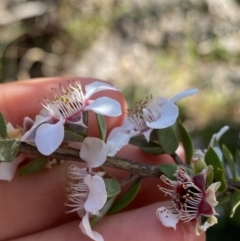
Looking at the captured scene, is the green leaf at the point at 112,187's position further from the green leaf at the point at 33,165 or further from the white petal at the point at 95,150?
the green leaf at the point at 33,165

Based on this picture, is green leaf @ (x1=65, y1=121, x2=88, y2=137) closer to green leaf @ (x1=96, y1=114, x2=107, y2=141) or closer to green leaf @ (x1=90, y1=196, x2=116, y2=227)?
green leaf @ (x1=96, y1=114, x2=107, y2=141)

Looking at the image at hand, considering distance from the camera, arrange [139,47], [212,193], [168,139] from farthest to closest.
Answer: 1. [139,47]
2. [168,139]
3. [212,193]

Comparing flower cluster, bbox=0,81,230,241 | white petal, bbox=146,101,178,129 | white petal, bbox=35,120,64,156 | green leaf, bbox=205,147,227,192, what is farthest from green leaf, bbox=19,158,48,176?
green leaf, bbox=205,147,227,192

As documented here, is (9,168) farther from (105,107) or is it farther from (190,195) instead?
(190,195)

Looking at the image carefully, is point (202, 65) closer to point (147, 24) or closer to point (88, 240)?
point (147, 24)

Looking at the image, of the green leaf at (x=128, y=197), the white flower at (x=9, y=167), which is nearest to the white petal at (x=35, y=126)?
the white flower at (x=9, y=167)

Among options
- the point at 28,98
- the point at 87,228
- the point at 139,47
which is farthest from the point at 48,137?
the point at 139,47
